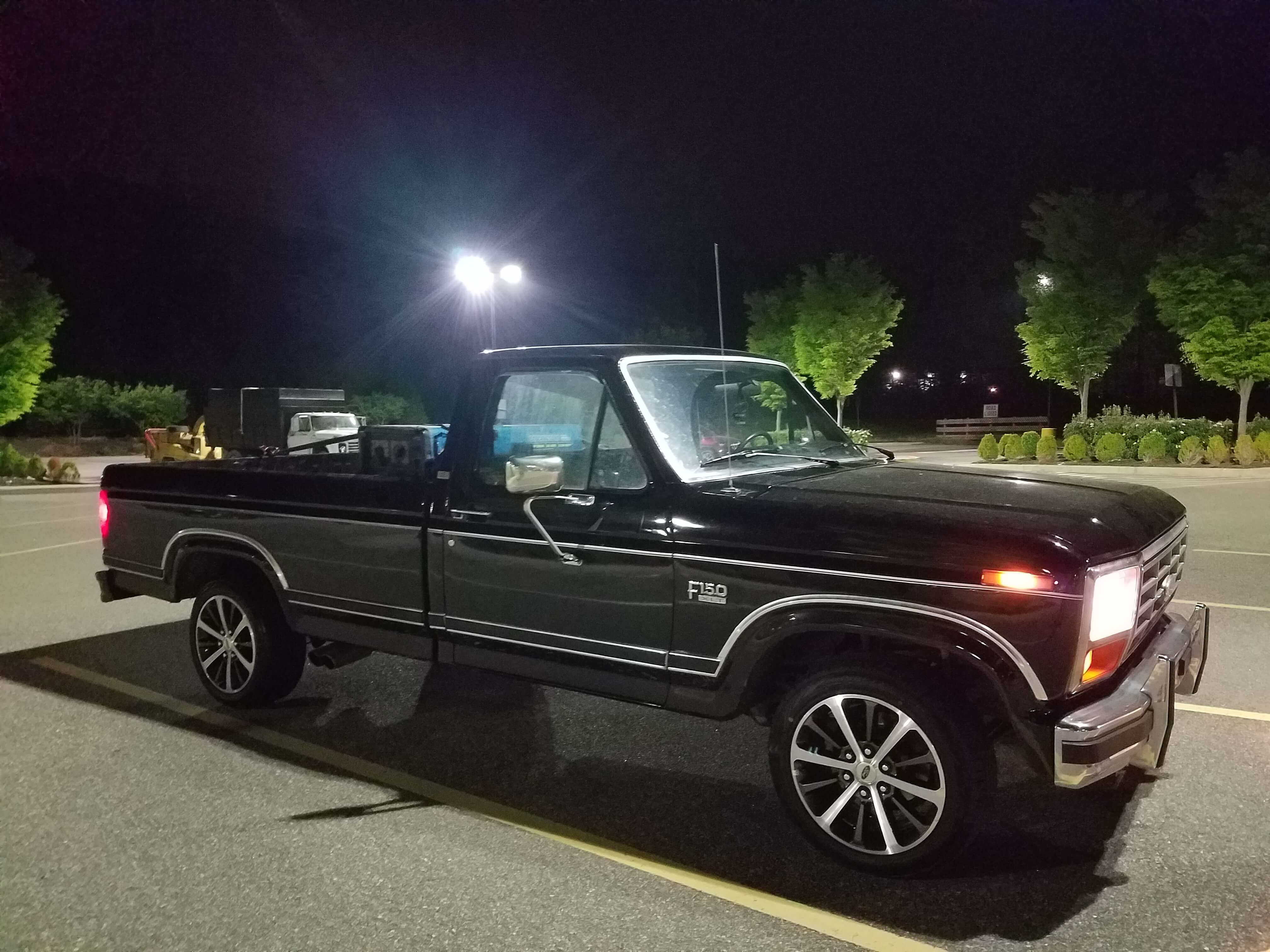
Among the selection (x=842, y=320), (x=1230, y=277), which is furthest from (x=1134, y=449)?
(x=842, y=320)

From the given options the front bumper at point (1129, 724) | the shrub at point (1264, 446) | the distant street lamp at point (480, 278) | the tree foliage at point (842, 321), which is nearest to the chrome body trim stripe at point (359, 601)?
the front bumper at point (1129, 724)

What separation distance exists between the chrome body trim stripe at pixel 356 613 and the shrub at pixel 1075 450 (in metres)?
21.7

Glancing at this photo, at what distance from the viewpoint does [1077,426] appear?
24422 mm

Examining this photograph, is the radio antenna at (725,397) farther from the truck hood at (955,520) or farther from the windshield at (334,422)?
the windshield at (334,422)

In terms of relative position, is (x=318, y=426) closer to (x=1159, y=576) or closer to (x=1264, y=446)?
(x=1159, y=576)

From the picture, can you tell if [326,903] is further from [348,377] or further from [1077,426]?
[348,377]

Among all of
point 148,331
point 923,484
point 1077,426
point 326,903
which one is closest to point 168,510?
point 326,903

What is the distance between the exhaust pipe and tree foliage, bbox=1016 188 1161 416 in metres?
25.2

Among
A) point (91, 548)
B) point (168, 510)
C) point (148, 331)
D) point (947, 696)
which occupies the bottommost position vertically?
point (91, 548)

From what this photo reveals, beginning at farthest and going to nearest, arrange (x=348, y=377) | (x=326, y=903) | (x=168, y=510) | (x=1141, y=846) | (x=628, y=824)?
(x=348, y=377) < (x=168, y=510) < (x=628, y=824) < (x=1141, y=846) < (x=326, y=903)

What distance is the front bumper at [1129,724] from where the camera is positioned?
129 inches

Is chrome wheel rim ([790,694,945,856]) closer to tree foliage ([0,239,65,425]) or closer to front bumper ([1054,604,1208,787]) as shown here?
front bumper ([1054,604,1208,787])

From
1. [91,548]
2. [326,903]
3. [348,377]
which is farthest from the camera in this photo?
[348,377]

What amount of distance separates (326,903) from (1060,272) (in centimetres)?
2721
